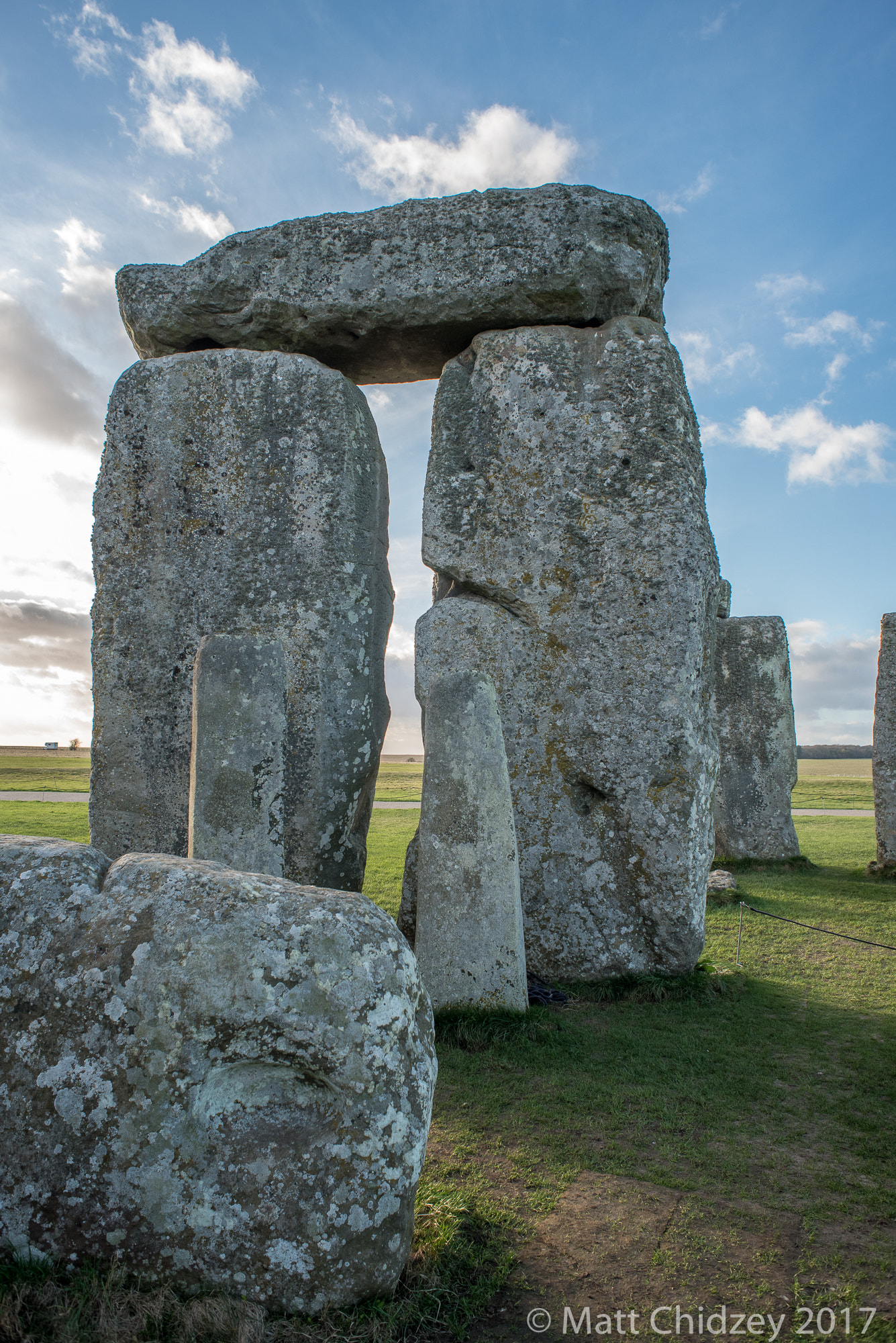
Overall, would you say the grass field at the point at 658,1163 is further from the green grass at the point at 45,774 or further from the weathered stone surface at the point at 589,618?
the green grass at the point at 45,774

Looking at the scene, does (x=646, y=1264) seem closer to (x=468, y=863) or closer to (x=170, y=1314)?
(x=170, y=1314)

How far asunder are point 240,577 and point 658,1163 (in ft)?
14.3

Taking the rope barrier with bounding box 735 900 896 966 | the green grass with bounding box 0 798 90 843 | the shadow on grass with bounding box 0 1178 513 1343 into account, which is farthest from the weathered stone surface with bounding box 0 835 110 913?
the green grass with bounding box 0 798 90 843

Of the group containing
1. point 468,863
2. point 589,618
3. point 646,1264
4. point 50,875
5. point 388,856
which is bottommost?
point 388,856

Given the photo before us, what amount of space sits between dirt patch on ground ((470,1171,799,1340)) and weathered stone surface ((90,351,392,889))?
3.23 m

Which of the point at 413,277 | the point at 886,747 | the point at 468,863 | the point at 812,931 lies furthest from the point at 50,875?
the point at 886,747

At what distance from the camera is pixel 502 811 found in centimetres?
448

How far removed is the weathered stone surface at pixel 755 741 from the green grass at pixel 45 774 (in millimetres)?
11670

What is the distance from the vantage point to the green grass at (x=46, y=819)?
1120 cm

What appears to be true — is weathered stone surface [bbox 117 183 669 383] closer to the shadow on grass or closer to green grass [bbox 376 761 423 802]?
the shadow on grass

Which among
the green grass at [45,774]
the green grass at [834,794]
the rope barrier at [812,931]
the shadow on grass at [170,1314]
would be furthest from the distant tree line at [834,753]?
the shadow on grass at [170,1314]

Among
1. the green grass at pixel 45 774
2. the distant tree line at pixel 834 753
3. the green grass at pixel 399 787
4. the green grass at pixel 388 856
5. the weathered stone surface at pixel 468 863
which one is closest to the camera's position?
the weathered stone surface at pixel 468 863

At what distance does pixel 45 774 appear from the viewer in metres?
27.9

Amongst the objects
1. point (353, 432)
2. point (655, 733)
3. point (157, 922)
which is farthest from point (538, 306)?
point (157, 922)
